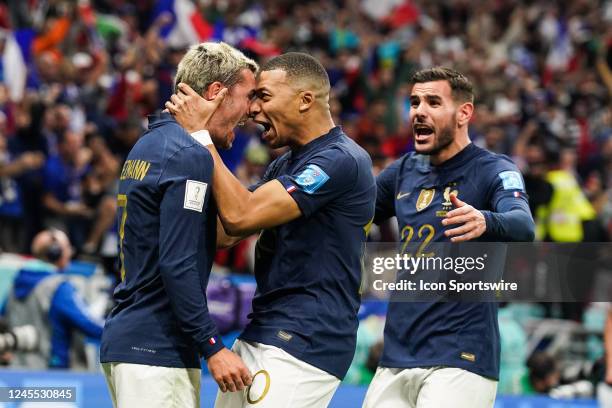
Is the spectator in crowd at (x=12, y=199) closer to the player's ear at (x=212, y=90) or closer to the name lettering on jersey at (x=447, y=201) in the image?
the name lettering on jersey at (x=447, y=201)

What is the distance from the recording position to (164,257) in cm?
403

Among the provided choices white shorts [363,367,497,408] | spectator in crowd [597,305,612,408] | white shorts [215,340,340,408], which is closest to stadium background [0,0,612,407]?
spectator in crowd [597,305,612,408]

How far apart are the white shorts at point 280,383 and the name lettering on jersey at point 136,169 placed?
0.85m

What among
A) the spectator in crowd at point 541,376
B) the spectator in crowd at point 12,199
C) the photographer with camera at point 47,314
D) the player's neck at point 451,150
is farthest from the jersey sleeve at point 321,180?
the spectator in crowd at point 12,199

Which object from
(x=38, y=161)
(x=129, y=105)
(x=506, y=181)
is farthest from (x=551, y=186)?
(x=506, y=181)

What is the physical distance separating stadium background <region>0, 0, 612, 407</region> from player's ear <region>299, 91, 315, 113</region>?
3256 millimetres

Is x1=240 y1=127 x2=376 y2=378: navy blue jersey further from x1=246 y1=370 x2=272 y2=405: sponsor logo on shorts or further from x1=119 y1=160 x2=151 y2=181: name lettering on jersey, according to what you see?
x1=119 y1=160 x2=151 y2=181: name lettering on jersey

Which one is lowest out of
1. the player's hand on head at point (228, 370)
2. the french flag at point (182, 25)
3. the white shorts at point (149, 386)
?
the white shorts at point (149, 386)

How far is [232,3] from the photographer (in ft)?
50.8

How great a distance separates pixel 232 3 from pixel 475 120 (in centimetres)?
397

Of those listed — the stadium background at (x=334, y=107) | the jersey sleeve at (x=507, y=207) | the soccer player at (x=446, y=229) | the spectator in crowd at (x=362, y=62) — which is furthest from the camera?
the spectator in crowd at (x=362, y=62)

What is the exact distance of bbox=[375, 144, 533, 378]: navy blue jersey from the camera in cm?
491

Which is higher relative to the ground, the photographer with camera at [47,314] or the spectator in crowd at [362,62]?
the spectator in crowd at [362,62]

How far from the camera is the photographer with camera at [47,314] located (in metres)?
7.73
